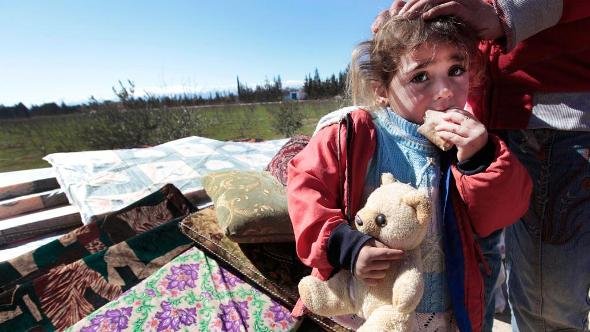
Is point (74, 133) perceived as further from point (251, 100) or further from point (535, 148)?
point (535, 148)

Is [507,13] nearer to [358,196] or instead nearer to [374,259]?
[358,196]

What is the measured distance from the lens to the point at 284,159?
244cm

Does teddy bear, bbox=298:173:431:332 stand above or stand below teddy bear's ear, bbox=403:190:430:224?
below

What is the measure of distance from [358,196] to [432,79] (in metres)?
0.41

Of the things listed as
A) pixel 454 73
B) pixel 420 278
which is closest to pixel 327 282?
pixel 420 278

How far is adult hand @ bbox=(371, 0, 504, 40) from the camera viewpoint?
109cm

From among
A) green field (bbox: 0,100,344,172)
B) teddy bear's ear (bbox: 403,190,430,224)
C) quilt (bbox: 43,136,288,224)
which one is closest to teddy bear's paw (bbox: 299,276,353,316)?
teddy bear's ear (bbox: 403,190,430,224)

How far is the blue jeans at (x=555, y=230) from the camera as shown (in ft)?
4.47

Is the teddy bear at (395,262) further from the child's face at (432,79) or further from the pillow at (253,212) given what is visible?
the pillow at (253,212)

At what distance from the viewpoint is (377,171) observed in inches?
46.9

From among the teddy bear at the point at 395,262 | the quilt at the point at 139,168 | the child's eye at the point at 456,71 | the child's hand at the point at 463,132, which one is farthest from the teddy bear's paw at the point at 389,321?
the quilt at the point at 139,168

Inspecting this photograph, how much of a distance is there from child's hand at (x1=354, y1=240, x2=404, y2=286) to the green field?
17.7ft

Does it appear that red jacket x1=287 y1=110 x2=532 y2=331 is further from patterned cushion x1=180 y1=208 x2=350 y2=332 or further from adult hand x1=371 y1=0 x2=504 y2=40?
patterned cushion x1=180 y1=208 x2=350 y2=332

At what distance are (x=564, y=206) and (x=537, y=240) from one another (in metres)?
0.16
